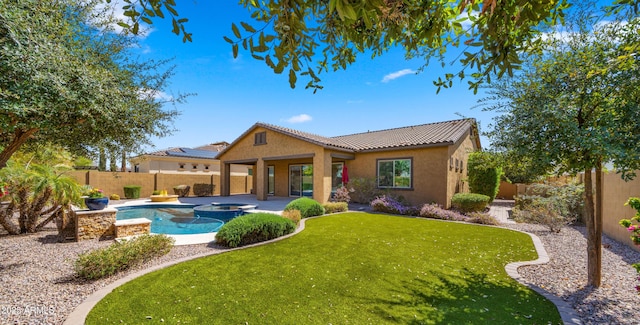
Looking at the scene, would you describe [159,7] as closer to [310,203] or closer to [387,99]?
[310,203]

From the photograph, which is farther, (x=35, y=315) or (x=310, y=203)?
(x=310, y=203)

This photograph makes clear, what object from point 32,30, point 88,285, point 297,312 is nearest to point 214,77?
point 32,30

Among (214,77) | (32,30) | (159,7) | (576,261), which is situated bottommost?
(576,261)

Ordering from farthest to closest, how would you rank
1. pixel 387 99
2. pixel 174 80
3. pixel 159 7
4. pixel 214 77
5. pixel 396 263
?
pixel 387 99, pixel 214 77, pixel 174 80, pixel 396 263, pixel 159 7

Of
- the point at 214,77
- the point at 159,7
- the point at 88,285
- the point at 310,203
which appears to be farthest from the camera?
the point at 310,203

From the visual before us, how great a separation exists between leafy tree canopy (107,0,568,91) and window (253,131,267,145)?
16.4 m

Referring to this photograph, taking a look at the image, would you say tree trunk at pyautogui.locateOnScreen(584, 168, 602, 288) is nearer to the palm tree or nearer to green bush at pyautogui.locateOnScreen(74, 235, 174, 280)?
green bush at pyautogui.locateOnScreen(74, 235, 174, 280)

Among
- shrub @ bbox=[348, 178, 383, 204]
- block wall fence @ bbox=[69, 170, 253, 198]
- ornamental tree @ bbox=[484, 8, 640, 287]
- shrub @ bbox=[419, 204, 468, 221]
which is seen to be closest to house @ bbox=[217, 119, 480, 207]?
shrub @ bbox=[348, 178, 383, 204]

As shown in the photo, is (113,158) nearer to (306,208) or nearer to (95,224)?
(95,224)

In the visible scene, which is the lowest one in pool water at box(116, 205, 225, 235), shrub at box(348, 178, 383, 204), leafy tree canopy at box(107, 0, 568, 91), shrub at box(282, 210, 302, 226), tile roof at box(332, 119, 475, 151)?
pool water at box(116, 205, 225, 235)

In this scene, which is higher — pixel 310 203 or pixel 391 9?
pixel 391 9

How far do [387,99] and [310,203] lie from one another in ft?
25.5

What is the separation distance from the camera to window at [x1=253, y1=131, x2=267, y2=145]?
64.2 feet

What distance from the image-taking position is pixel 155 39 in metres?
6.12
